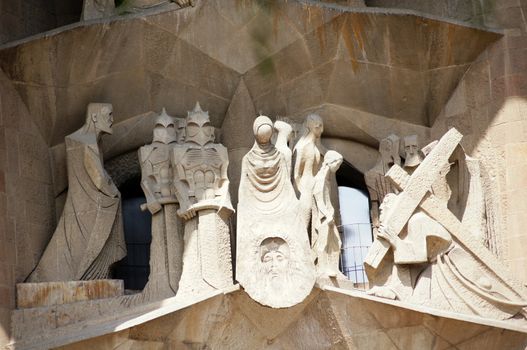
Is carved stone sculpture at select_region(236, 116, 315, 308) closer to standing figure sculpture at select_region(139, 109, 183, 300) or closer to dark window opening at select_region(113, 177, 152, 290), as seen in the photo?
standing figure sculpture at select_region(139, 109, 183, 300)

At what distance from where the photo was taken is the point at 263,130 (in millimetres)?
15773

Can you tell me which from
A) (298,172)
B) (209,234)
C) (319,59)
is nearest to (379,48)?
(319,59)

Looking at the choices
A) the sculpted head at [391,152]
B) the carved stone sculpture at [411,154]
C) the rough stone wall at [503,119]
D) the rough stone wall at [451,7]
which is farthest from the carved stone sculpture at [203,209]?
the rough stone wall at [451,7]

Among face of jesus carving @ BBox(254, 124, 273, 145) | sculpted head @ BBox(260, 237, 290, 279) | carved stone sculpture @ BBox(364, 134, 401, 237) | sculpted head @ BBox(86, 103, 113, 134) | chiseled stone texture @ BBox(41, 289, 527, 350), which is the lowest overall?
chiseled stone texture @ BBox(41, 289, 527, 350)

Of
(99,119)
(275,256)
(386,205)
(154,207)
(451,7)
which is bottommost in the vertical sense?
(275,256)

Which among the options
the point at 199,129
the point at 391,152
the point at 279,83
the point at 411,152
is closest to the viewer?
the point at 199,129

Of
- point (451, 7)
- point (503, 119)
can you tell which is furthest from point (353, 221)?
point (451, 7)

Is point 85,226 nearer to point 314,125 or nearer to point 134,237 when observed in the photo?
point 134,237

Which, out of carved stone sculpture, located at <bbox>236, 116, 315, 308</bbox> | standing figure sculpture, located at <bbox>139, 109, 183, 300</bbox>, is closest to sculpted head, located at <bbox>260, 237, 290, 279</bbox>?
carved stone sculpture, located at <bbox>236, 116, 315, 308</bbox>

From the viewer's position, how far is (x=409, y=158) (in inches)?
663

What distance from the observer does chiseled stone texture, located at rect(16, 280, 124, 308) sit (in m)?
15.9

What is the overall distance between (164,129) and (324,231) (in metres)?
1.88

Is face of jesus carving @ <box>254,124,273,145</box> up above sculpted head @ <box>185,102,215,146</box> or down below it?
below

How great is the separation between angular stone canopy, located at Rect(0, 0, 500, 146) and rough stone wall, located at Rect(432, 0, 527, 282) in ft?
0.58
